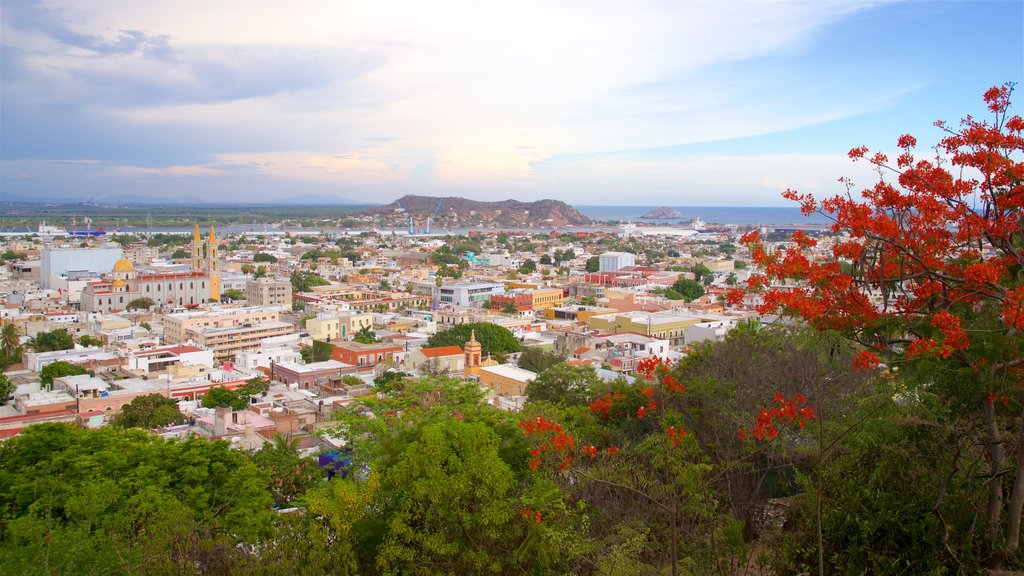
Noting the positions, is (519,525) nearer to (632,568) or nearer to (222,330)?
(632,568)

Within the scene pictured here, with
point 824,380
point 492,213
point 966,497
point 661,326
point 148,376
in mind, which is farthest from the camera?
point 492,213

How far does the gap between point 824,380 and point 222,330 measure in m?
21.3

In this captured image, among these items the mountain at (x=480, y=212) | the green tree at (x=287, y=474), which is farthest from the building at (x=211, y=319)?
the mountain at (x=480, y=212)

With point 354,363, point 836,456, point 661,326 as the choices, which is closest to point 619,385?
point 836,456

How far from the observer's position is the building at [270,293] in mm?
36513

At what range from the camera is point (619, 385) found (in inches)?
358

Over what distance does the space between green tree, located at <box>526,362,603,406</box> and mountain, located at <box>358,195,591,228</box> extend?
384 ft

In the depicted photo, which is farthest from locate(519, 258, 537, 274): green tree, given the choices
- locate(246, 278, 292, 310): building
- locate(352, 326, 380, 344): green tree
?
locate(352, 326, 380, 344): green tree

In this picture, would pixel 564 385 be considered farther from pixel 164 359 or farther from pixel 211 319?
pixel 211 319

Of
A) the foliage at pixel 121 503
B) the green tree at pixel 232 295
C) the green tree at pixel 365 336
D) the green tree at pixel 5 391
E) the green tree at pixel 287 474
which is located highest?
the foliage at pixel 121 503

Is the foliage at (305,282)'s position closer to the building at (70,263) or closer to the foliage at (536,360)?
the building at (70,263)

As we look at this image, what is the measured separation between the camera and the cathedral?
35.0m

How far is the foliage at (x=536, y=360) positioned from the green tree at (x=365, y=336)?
18.5 ft

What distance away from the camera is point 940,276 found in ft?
13.3
